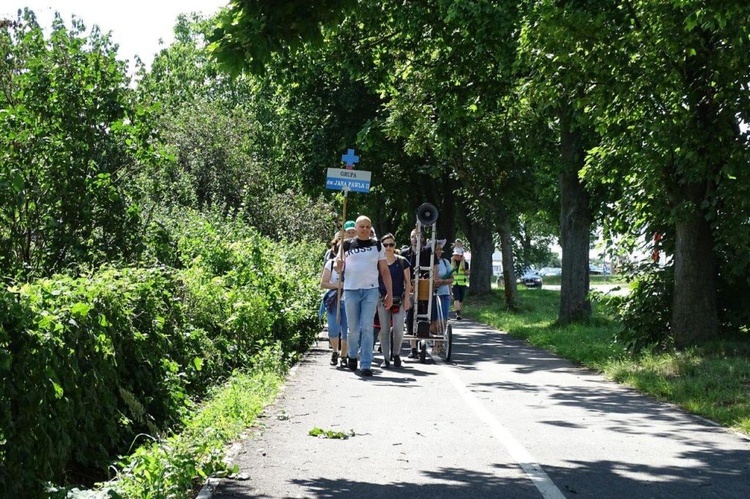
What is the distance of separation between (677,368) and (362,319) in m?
4.09

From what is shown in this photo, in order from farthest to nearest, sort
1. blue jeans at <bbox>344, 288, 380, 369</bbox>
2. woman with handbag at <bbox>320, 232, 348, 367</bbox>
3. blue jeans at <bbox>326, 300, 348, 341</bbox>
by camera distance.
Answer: woman with handbag at <bbox>320, 232, 348, 367</bbox>
blue jeans at <bbox>326, 300, 348, 341</bbox>
blue jeans at <bbox>344, 288, 380, 369</bbox>

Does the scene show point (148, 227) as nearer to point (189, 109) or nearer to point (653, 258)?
point (653, 258)

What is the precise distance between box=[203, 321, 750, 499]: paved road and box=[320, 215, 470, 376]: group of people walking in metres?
1.13

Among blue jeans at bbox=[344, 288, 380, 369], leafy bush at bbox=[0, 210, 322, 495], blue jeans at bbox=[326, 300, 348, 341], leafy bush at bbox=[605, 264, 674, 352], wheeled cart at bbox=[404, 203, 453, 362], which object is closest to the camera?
leafy bush at bbox=[0, 210, 322, 495]

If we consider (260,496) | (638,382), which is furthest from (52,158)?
(638,382)

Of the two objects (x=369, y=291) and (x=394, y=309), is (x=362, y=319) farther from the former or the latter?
(x=394, y=309)

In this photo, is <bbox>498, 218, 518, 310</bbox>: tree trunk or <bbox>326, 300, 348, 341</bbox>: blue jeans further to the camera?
<bbox>498, 218, 518, 310</bbox>: tree trunk

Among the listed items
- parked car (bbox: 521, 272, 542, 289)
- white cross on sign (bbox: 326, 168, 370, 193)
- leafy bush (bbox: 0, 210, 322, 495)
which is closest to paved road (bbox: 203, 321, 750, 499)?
leafy bush (bbox: 0, 210, 322, 495)

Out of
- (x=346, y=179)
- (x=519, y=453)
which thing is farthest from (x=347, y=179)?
(x=519, y=453)

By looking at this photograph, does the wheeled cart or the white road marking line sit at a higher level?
the wheeled cart

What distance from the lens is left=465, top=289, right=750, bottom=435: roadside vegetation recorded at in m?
11.0

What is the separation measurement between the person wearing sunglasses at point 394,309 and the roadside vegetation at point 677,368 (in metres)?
2.86

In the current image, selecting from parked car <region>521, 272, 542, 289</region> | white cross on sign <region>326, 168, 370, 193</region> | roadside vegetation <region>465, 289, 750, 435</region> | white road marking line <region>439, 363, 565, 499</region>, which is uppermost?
white cross on sign <region>326, 168, 370, 193</region>

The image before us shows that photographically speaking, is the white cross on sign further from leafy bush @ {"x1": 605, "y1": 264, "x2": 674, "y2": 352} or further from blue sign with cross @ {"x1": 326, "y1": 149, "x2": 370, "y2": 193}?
leafy bush @ {"x1": 605, "y1": 264, "x2": 674, "y2": 352}
